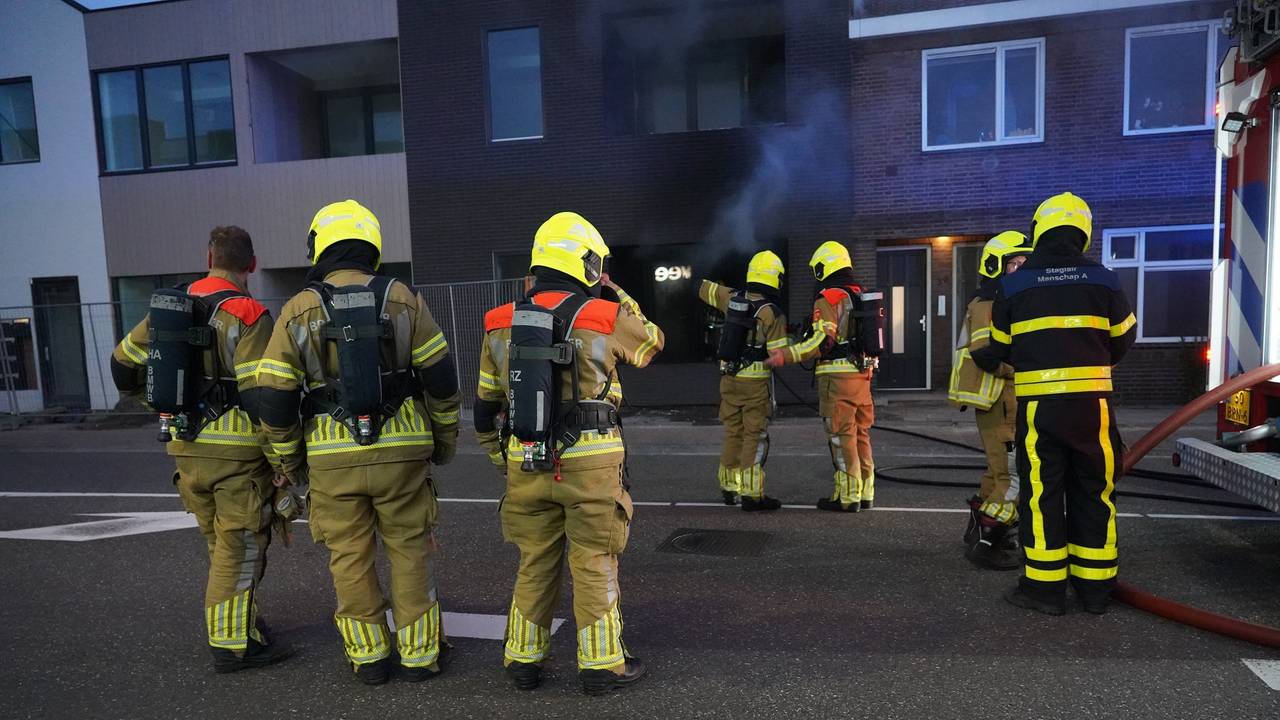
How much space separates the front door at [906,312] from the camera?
482 inches

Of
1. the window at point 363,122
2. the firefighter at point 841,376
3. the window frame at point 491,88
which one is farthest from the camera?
the window at point 363,122

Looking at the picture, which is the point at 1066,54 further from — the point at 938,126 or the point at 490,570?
the point at 490,570

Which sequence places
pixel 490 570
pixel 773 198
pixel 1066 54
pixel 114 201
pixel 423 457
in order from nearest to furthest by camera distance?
pixel 423 457
pixel 490 570
pixel 1066 54
pixel 773 198
pixel 114 201

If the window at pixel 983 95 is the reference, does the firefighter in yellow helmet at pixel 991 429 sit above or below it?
below

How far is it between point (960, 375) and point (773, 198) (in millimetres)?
7506

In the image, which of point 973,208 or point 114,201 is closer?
point 973,208

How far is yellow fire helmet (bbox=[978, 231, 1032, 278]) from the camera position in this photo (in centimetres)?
492

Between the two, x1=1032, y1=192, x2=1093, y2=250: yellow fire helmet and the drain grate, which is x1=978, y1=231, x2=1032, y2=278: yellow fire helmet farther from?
the drain grate

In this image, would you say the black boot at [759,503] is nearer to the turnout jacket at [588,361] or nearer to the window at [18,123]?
the turnout jacket at [588,361]

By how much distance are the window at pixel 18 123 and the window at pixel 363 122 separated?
530 cm

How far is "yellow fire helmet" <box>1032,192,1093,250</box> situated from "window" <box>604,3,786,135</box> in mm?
8559

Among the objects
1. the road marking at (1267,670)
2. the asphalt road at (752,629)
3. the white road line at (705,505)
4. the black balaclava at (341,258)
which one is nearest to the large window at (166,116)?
the white road line at (705,505)

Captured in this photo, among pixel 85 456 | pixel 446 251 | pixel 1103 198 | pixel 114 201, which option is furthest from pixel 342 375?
pixel 114 201

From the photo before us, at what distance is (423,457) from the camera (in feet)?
11.0
